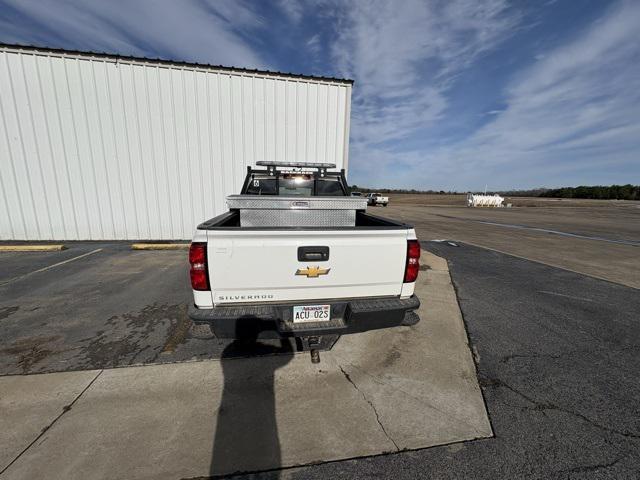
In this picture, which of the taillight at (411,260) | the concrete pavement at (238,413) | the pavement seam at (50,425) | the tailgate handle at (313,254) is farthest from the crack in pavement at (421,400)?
the pavement seam at (50,425)

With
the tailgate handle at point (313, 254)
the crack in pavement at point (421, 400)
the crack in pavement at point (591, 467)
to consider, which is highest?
the tailgate handle at point (313, 254)

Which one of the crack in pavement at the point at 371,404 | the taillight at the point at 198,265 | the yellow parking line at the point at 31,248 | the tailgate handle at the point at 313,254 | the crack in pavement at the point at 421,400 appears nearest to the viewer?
the crack in pavement at the point at 371,404

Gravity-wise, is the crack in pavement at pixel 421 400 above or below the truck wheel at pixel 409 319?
below

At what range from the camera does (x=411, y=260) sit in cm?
261

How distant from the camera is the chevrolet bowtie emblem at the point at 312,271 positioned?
2391 millimetres

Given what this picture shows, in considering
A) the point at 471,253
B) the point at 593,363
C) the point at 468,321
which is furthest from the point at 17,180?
the point at 471,253

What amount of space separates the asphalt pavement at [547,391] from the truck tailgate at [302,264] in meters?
1.26

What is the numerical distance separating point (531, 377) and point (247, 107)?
8890mm

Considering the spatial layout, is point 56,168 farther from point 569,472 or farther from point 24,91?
point 569,472

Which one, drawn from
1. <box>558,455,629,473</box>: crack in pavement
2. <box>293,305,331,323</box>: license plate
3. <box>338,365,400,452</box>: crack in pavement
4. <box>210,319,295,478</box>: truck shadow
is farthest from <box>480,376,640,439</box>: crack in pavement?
<box>210,319,295,478</box>: truck shadow

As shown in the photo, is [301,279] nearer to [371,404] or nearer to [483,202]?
[371,404]

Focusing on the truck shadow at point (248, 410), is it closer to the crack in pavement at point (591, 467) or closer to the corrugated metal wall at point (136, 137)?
the crack in pavement at point (591, 467)

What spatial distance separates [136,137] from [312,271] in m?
8.38

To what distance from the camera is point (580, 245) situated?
953 centimetres
